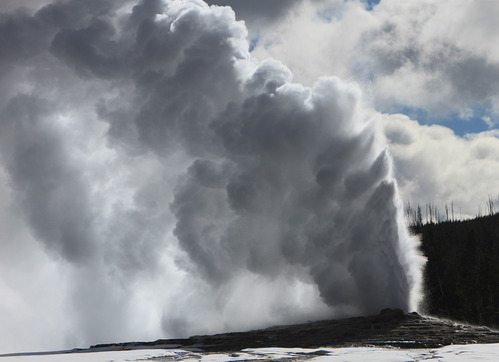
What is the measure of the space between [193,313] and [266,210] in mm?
10997

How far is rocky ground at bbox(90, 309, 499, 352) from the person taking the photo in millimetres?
23594

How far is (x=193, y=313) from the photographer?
149 ft

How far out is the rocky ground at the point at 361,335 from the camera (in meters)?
23.6

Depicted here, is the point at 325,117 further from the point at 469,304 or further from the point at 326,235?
the point at 469,304

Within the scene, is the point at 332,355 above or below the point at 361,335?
below

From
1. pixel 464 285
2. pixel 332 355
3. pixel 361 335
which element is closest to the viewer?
pixel 332 355

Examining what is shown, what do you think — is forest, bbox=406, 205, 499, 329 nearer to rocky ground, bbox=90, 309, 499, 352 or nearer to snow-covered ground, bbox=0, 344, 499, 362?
rocky ground, bbox=90, 309, 499, 352

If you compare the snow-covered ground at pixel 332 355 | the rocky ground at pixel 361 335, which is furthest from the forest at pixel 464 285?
the snow-covered ground at pixel 332 355

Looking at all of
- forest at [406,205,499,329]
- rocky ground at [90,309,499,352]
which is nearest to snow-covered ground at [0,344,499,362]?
rocky ground at [90,309,499,352]

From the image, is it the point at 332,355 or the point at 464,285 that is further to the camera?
the point at 464,285

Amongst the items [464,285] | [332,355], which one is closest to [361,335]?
[332,355]

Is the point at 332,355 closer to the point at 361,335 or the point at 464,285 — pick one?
the point at 361,335

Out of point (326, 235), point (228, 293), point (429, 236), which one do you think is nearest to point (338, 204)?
point (326, 235)

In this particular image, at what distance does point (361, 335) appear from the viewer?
2588cm
